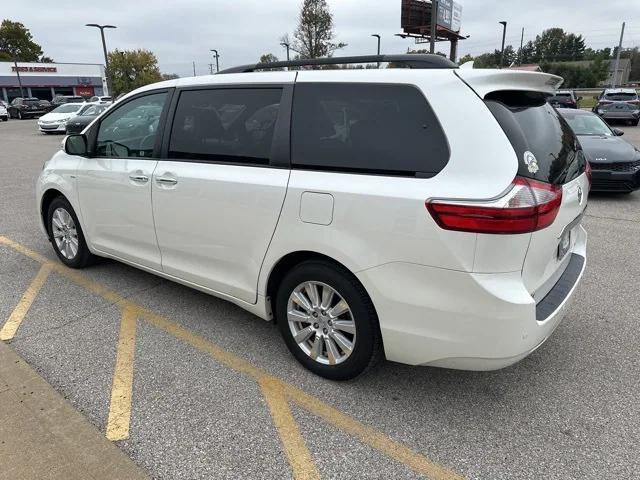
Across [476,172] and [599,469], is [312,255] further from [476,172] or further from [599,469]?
[599,469]

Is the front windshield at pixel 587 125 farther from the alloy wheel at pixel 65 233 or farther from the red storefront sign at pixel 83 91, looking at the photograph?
the red storefront sign at pixel 83 91

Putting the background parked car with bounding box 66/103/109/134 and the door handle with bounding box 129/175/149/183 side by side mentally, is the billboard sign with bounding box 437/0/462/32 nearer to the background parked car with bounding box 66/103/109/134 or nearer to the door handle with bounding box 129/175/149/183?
the background parked car with bounding box 66/103/109/134

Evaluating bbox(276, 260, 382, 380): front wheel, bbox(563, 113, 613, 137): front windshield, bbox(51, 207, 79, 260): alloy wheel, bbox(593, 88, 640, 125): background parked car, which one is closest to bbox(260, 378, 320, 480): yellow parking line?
bbox(276, 260, 382, 380): front wheel

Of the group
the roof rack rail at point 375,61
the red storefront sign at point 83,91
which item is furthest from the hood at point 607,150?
the red storefront sign at point 83,91

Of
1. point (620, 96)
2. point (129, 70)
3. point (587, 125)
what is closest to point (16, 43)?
point (129, 70)

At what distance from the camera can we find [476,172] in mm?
2301

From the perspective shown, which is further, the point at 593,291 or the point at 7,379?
the point at 593,291

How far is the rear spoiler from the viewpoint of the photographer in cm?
245

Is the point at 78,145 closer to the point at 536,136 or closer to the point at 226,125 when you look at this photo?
the point at 226,125

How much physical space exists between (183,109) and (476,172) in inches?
86.9

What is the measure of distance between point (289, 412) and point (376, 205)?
1.22 m

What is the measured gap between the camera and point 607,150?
8.37 metres

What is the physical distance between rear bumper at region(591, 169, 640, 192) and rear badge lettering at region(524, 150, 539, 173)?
21.9 feet

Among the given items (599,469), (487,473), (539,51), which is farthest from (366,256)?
(539,51)
